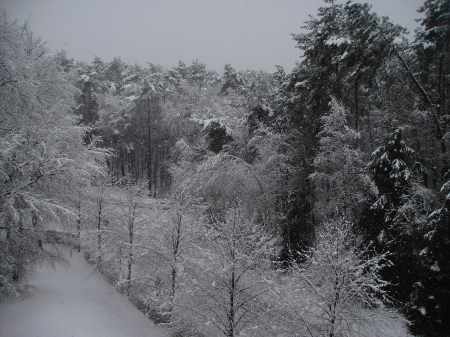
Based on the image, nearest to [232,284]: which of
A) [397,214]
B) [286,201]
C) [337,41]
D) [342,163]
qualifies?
[342,163]

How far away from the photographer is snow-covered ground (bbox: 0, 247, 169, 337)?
38.0 feet

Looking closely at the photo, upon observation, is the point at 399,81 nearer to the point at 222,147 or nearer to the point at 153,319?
the point at 222,147

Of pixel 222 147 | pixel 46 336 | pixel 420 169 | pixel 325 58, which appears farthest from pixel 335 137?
pixel 46 336

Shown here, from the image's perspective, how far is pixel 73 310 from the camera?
13.7 meters

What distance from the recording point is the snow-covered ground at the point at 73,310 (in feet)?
38.0

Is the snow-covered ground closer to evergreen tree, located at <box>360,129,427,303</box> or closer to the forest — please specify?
the forest

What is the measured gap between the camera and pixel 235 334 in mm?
10859

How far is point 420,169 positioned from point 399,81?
1016cm

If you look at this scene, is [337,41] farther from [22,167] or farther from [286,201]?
[22,167]

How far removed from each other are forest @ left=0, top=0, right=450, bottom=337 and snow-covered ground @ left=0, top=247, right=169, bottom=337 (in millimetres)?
982

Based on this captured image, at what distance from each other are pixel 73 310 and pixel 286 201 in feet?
46.8

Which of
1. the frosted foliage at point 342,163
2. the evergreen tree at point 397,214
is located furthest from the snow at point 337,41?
the evergreen tree at point 397,214

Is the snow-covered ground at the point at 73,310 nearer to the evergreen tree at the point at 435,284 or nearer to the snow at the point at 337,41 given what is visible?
the evergreen tree at the point at 435,284

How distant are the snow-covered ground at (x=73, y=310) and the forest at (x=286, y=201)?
982 millimetres
